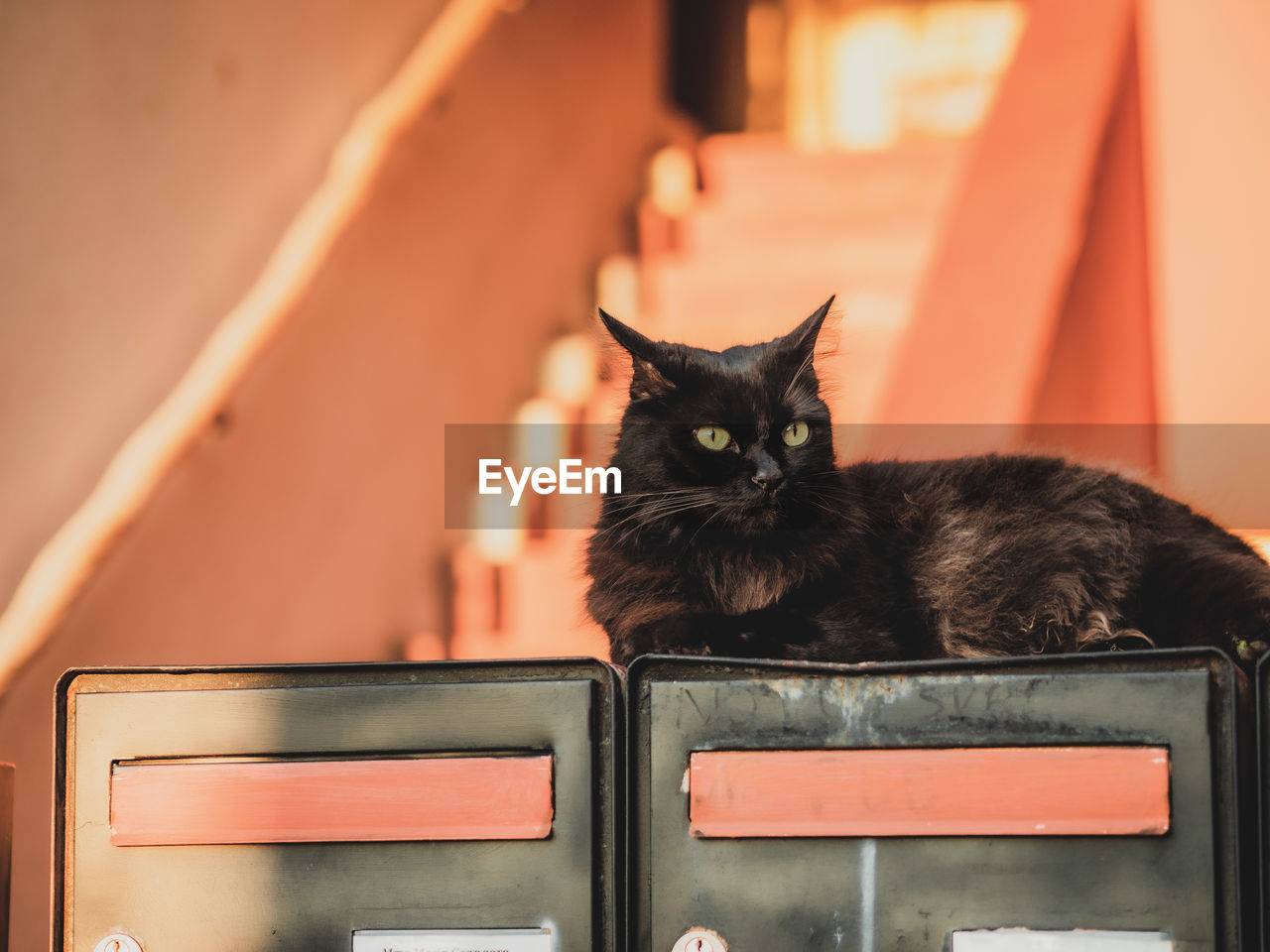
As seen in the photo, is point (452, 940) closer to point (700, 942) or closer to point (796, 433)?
point (700, 942)

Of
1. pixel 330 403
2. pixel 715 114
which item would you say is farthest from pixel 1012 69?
pixel 715 114

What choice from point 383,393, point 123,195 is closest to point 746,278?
point 383,393

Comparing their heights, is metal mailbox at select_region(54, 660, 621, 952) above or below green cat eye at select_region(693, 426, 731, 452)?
below

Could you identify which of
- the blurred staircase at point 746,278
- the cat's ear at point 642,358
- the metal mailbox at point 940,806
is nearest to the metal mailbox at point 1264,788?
the metal mailbox at point 940,806

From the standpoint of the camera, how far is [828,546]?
118 centimetres

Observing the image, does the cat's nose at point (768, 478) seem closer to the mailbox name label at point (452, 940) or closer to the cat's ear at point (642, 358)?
the cat's ear at point (642, 358)

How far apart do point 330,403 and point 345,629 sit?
54 centimetres

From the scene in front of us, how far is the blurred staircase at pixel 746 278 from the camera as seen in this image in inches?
109

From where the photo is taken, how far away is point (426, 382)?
9.87ft

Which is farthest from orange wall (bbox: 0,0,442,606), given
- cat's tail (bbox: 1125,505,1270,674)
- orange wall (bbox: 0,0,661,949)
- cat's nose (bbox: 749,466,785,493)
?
cat's tail (bbox: 1125,505,1270,674)

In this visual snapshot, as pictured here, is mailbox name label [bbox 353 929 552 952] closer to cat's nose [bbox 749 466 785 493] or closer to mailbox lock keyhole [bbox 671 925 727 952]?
mailbox lock keyhole [bbox 671 925 727 952]

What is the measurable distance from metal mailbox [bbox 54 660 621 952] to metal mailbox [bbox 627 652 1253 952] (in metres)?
0.06

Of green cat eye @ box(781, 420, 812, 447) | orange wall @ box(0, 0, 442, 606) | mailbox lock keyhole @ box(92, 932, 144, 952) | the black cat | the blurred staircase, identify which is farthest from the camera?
the blurred staircase

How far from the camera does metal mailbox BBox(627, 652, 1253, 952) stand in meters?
0.85
